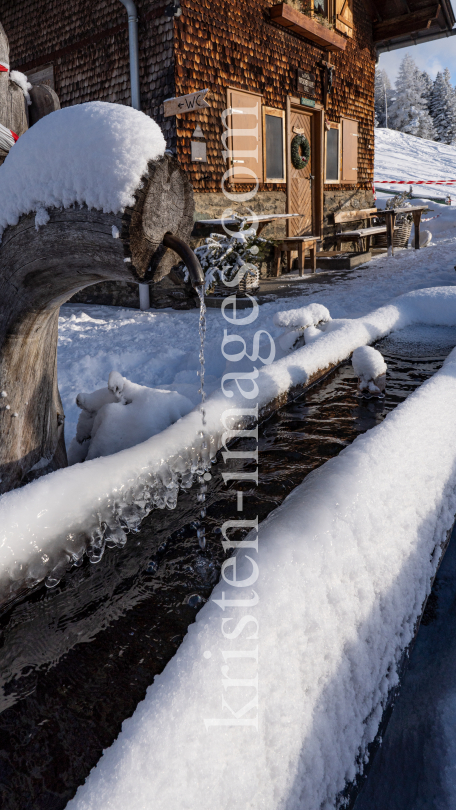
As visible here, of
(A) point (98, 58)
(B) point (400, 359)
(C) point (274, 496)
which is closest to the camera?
(C) point (274, 496)

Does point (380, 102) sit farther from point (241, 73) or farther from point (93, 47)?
point (93, 47)

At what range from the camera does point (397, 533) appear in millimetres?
1700

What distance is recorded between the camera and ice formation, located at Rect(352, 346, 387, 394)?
3.30 m

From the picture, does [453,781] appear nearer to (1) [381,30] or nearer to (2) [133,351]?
(2) [133,351]

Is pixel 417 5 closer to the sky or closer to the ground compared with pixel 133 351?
closer to the sky

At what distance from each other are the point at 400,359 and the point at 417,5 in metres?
11.8

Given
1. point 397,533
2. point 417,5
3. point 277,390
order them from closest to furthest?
point 397,533, point 277,390, point 417,5

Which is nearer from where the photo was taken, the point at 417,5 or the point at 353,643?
the point at 353,643

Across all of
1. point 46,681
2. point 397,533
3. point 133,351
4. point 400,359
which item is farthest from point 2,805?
point 133,351

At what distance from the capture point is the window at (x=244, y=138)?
8273 mm

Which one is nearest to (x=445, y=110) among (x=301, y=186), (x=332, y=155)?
(x=332, y=155)

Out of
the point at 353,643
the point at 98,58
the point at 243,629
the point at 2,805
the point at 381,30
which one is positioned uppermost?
the point at 381,30

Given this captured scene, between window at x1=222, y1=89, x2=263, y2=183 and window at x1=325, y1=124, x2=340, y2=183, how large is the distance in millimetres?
2725

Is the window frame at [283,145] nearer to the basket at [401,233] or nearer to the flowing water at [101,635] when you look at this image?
the basket at [401,233]
